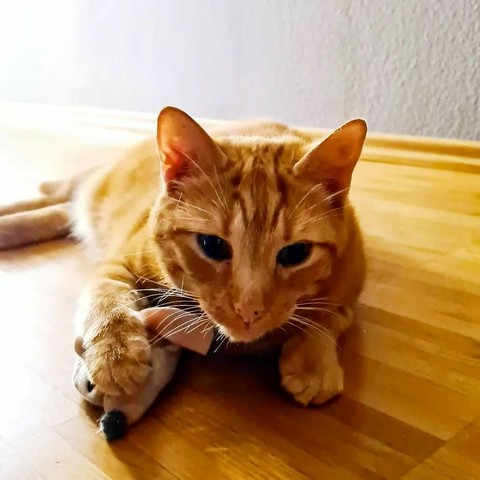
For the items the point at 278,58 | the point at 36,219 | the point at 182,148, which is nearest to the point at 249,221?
the point at 182,148

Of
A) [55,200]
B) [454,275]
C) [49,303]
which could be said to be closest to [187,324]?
[49,303]

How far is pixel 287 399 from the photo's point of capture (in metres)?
0.97

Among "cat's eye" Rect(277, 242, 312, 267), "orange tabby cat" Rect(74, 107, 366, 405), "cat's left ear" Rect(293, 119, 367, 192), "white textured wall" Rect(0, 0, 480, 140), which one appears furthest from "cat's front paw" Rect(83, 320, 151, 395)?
"white textured wall" Rect(0, 0, 480, 140)

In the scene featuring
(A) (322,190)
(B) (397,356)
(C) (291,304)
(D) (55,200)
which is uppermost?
(A) (322,190)

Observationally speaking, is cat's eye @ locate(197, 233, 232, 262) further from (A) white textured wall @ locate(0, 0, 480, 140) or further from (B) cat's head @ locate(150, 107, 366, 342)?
(A) white textured wall @ locate(0, 0, 480, 140)

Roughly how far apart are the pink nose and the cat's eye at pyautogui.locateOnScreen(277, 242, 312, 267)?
0.28ft

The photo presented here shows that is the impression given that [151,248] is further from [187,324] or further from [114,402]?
[114,402]

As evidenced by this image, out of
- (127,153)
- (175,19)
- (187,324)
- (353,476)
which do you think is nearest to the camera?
(353,476)

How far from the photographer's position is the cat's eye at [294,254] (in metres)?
0.96

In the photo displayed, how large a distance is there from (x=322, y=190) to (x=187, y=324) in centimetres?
28

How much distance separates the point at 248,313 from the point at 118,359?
0.18 meters

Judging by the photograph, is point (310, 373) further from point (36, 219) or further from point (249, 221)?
point (36, 219)

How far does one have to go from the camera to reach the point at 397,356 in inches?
42.8

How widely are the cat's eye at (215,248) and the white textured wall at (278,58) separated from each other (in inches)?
55.6
